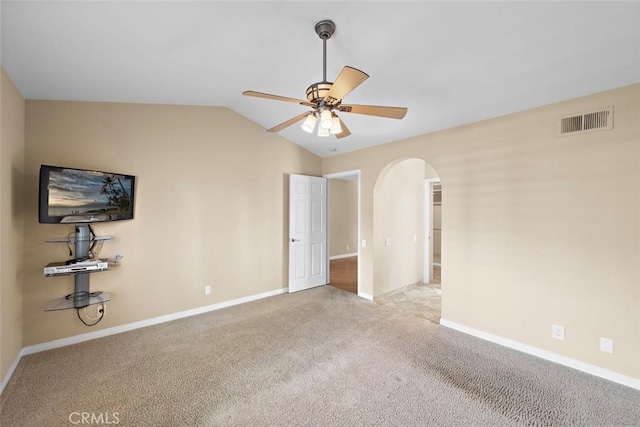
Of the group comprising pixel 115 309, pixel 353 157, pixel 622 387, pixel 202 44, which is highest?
pixel 202 44

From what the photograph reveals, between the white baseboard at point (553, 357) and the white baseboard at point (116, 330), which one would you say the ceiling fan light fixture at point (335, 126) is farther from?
the white baseboard at point (116, 330)

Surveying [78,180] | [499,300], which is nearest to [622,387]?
[499,300]

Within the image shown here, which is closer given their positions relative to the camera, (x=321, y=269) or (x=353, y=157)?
(x=353, y=157)

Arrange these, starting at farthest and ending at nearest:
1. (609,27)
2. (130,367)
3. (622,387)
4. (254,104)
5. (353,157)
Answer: (353,157)
(254,104)
(130,367)
(622,387)
(609,27)

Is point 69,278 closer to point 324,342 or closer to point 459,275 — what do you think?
point 324,342

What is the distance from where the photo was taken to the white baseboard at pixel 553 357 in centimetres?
231

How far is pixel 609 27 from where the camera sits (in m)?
1.81

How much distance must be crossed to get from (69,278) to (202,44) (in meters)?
2.90

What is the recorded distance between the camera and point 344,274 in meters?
6.25

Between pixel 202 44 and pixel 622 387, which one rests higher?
pixel 202 44

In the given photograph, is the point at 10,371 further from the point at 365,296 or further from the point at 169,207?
the point at 365,296

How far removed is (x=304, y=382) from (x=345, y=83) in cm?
238

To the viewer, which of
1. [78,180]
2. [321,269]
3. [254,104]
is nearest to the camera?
[78,180]

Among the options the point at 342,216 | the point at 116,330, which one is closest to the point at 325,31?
the point at 116,330
